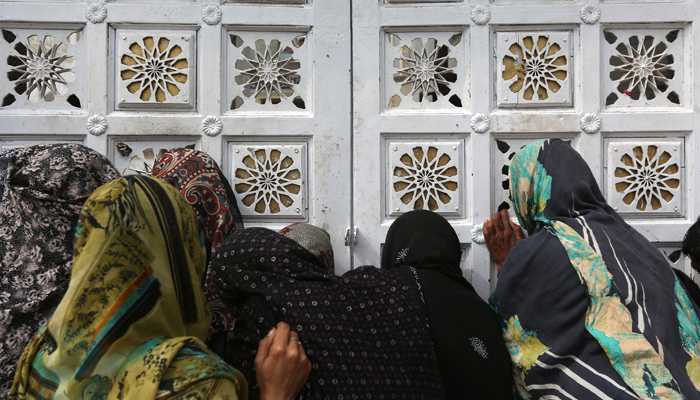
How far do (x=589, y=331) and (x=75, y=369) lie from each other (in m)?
1.27

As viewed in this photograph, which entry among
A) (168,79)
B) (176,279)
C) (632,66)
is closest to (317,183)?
(168,79)

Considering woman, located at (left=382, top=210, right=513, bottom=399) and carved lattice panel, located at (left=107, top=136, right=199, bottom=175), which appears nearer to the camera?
woman, located at (left=382, top=210, right=513, bottom=399)

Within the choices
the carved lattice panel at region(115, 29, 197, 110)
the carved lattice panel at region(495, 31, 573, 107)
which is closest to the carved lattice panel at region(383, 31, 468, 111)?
the carved lattice panel at region(495, 31, 573, 107)

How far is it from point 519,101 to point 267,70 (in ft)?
3.37

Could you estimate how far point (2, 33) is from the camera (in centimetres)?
162

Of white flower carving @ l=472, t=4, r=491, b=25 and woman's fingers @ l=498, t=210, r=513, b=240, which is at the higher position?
white flower carving @ l=472, t=4, r=491, b=25

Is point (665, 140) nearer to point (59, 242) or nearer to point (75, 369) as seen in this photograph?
point (75, 369)

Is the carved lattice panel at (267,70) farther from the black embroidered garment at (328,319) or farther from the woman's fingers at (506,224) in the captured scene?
the woman's fingers at (506,224)

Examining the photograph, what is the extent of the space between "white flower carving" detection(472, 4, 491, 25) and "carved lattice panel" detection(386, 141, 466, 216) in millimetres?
491

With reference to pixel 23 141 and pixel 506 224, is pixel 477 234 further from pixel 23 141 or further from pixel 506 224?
pixel 23 141

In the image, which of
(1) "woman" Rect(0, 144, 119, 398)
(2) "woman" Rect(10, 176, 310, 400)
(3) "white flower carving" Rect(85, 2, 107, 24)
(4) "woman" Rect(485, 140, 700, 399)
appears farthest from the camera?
(3) "white flower carving" Rect(85, 2, 107, 24)

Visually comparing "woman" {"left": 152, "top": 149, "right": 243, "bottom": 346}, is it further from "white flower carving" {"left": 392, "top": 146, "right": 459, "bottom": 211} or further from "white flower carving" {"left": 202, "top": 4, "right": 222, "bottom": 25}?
"white flower carving" {"left": 392, "top": 146, "right": 459, "bottom": 211}

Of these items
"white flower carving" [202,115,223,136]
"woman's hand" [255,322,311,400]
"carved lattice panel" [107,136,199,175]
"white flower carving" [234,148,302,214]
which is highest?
"white flower carving" [202,115,223,136]

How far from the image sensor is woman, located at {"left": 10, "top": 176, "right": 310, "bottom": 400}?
0.77m
